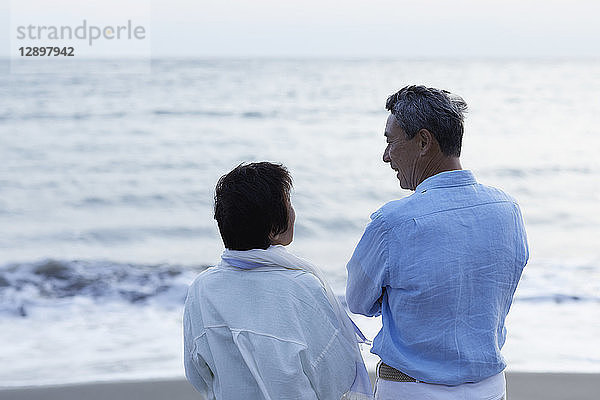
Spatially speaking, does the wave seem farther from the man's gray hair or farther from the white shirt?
the man's gray hair

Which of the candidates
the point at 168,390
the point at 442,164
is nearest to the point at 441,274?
the point at 442,164

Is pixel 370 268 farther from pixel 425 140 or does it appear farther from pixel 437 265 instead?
pixel 425 140

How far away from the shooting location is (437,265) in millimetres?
1536

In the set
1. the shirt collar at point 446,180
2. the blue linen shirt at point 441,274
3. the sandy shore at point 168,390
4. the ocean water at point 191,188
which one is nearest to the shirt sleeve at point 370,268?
the blue linen shirt at point 441,274

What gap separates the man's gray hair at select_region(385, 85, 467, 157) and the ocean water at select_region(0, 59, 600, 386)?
258 centimetres

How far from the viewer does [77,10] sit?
48.7 feet

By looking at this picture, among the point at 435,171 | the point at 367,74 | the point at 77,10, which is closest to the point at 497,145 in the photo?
the point at 77,10

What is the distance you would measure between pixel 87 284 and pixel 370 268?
5399mm

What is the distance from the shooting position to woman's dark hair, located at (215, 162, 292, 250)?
161 centimetres

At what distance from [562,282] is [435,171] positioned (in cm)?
513

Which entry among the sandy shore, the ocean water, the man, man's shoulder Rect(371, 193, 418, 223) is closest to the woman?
the man

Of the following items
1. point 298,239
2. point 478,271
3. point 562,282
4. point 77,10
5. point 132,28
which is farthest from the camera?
point 132,28

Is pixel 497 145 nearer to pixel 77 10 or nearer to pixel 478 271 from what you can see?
pixel 77 10

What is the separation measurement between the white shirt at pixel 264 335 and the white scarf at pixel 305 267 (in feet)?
0.05
